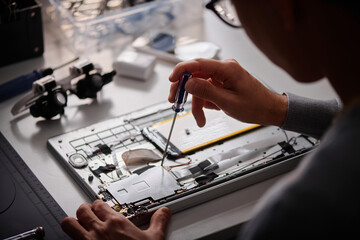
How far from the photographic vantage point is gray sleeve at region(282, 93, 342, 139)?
1.26 metres

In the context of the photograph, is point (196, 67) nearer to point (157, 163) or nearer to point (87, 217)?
point (157, 163)

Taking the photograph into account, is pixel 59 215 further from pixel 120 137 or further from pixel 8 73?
pixel 8 73

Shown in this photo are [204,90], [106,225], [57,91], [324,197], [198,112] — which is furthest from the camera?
[57,91]

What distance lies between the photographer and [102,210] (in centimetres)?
107

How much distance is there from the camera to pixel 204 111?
4.63ft

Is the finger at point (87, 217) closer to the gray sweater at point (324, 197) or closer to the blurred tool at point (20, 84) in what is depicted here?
the gray sweater at point (324, 197)

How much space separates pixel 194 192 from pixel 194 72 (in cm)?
31

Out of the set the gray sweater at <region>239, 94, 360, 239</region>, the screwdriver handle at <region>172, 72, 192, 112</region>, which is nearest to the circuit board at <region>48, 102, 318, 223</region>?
the screwdriver handle at <region>172, 72, 192, 112</region>

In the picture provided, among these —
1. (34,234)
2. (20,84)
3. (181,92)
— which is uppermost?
(181,92)

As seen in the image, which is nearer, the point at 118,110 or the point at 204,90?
the point at 204,90

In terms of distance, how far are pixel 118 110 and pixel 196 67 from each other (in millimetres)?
340

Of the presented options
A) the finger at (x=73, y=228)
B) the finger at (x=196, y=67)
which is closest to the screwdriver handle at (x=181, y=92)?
the finger at (x=196, y=67)

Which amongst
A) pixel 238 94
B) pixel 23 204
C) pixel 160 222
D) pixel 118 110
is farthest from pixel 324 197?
pixel 118 110

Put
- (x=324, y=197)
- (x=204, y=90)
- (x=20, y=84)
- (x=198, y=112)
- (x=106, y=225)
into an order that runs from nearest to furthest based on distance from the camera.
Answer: (x=324, y=197) → (x=106, y=225) → (x=204, y=90) → (x=198, y=112) → (x=20, y=84)
